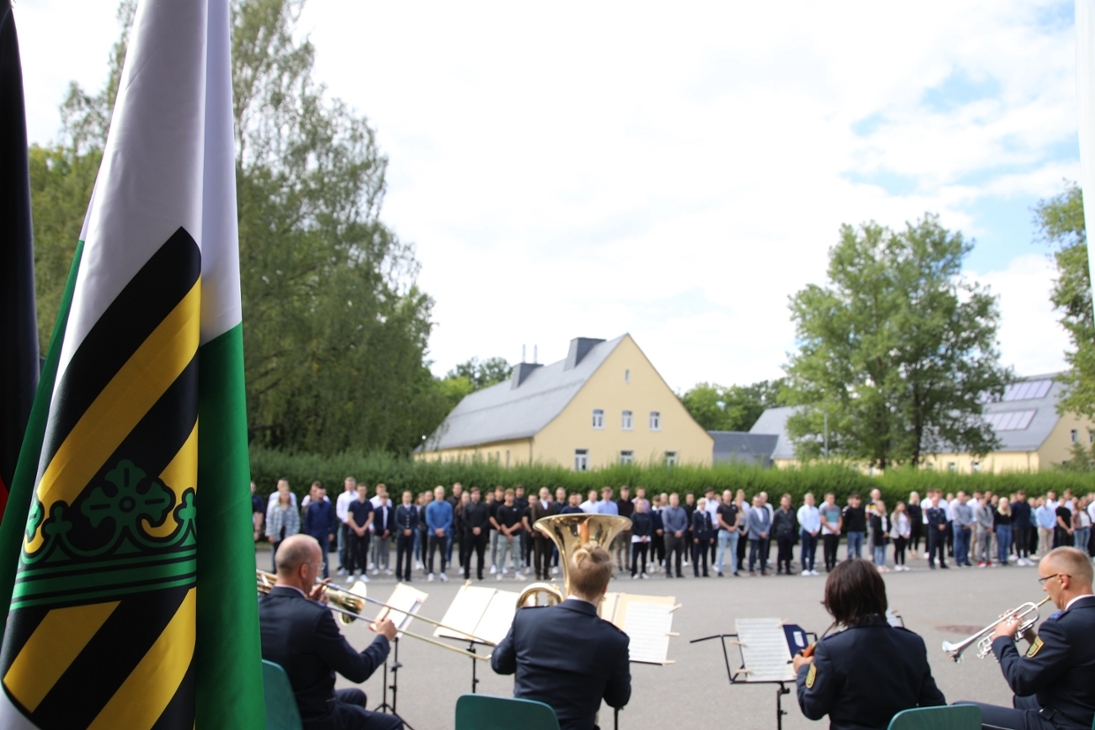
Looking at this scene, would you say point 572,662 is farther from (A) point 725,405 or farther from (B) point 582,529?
(A) point 725,405

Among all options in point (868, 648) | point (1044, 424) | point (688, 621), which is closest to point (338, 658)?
point (868, 648)

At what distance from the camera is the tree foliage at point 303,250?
2375 centimetres

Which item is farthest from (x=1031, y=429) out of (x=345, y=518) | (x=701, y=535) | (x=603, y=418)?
(x=345, y=518)

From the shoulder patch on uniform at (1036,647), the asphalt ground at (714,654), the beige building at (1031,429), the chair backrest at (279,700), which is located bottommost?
the asphalt ground at (714,654)

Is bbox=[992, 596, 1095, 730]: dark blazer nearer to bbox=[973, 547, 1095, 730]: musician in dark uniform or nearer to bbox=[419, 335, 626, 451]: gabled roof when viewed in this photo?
bbox=[973, 547, 1095, 730]: musician in dark uniform

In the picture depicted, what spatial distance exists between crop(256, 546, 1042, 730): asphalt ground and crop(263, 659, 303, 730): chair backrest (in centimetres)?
136

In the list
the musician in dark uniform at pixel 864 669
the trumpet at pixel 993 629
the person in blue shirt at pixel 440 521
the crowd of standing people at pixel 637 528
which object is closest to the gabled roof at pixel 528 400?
the crowd of standing people at pixel 637 528

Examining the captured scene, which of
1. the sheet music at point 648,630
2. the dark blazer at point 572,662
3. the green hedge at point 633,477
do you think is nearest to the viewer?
the dark blazer at point 572,662

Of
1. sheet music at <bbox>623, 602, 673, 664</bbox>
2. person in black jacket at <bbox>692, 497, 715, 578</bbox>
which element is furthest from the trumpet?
person in black jacket at <bbox>692, 497, 715, 578</bbox>

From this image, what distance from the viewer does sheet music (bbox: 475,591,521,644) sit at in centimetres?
548

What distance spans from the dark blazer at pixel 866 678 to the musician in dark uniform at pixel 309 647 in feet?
7.26

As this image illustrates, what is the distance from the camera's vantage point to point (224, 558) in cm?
169

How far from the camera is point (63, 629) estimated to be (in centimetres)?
149

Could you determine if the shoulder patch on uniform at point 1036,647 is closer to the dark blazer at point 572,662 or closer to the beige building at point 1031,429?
the dark blazer at point 572,662
